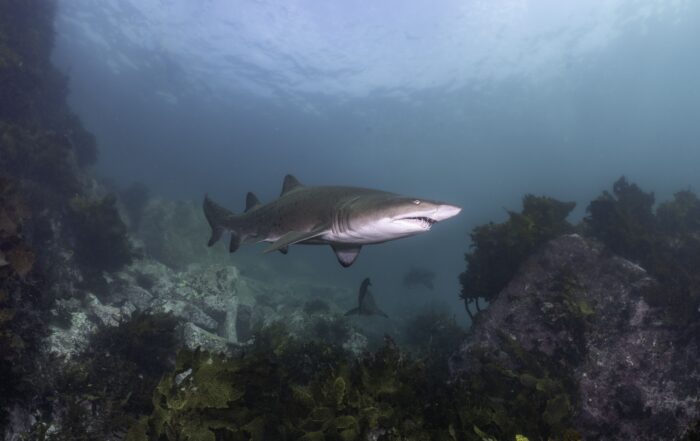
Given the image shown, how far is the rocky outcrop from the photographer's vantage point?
551cm

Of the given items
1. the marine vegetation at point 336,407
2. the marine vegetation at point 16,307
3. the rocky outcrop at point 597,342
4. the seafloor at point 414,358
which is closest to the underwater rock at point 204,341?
the seafloor at point 414,358

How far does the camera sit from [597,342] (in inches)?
257

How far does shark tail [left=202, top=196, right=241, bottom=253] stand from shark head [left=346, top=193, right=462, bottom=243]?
323 centimetres

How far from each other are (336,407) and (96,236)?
47.3 feet

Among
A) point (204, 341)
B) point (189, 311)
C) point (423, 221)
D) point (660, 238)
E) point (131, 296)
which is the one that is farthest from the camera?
point (131, 296)

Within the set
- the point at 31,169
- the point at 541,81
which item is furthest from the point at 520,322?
the point at 541,81

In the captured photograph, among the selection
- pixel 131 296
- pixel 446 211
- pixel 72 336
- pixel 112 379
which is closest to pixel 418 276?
pixel 131 296

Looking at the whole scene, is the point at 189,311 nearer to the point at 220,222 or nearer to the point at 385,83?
the point at 220,222

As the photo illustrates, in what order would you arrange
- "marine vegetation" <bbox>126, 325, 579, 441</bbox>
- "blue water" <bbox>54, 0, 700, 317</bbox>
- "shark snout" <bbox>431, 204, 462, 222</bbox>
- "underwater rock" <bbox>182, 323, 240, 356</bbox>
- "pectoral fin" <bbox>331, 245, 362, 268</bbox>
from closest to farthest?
1. "shark snout" <bbox>431, 204, 462, 222</bbox>
2. "marine vegetation" <bbox>126, 325, 579, 441</bbox>
3. "pectoral fin" <bbox>331, 245, 362, 268</bbox>
4. "underwater rock" <bbox>182, 323, 240, 356</bbox>
5. "blue water" <bbox>54, 0, 700, 317</bbox>

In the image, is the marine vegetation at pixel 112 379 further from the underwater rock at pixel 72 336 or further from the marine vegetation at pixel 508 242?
the marine vegetation at pixel 508 242

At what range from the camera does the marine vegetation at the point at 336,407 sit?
3918 millimetres

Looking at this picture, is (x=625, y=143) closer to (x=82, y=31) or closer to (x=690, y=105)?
(x=690, y=105)

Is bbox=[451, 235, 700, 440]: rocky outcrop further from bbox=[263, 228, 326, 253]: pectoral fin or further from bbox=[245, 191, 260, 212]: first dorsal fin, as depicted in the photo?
bbox=[245, 191, 260, 212]: first dorsal fin

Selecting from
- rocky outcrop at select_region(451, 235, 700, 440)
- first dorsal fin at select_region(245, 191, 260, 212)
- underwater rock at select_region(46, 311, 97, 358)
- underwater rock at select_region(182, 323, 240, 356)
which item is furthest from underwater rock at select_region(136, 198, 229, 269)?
rocky outcrop at select_region(451, 235, 700, 440)
